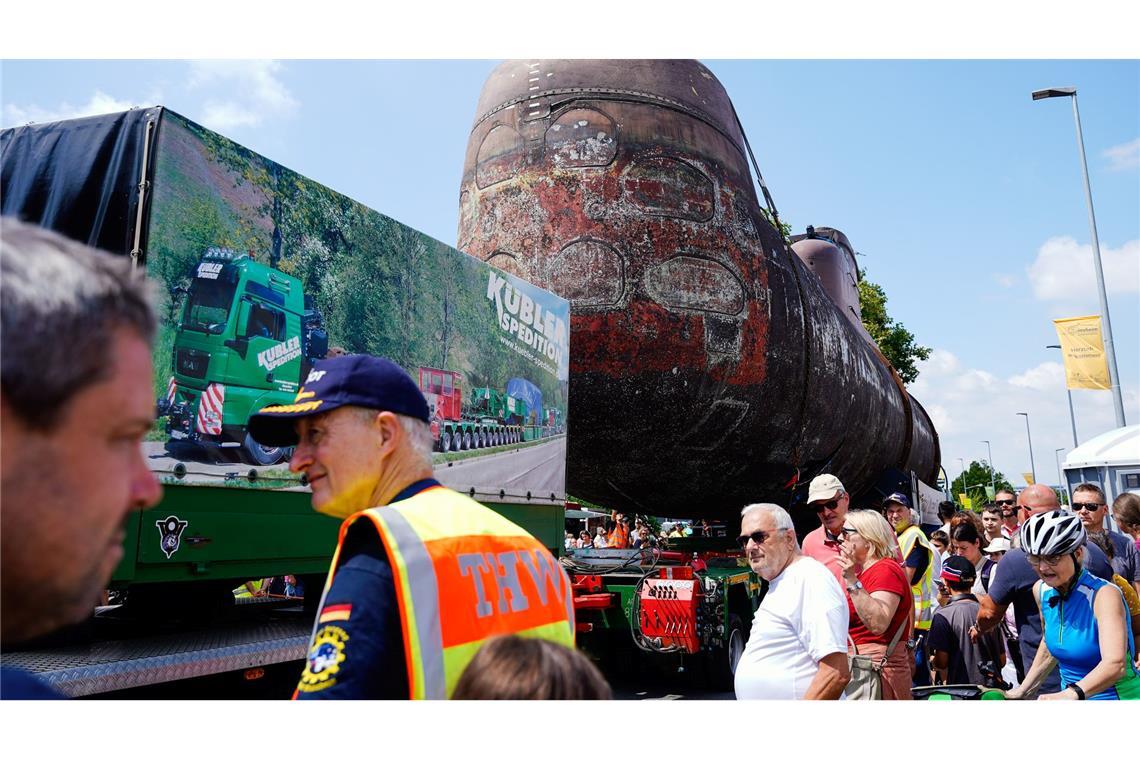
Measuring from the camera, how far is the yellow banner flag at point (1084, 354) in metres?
14.2

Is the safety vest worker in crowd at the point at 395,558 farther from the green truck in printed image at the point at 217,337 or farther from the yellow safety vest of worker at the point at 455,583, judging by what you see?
the green truck in printed image at the point at 217,337

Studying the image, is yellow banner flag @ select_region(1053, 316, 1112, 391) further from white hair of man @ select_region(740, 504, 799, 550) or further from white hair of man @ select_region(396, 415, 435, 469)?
white hair of man @ select_region(396, 415, 435, 469)

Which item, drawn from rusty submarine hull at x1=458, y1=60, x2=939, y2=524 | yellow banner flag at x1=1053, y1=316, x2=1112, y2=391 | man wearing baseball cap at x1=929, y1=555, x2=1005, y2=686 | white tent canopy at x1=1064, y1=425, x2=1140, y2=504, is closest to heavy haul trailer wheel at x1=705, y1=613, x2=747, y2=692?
Answer: rusty submarine hull at x1=458, y1=60, x2=939, y2=524

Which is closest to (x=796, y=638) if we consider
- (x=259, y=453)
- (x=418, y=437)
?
(x=418, y=437)

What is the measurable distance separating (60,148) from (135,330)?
142 inches

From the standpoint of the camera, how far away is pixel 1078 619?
3.63 metres

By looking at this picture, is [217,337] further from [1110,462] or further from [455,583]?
[1110,462]

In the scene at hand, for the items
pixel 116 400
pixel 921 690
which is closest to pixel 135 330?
pixel 116 400

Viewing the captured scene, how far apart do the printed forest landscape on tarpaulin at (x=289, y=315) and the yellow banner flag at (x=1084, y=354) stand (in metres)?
12.0

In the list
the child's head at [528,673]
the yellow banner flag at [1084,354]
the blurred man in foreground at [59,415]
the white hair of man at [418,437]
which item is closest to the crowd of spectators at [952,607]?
the white hair of man at [418,437]

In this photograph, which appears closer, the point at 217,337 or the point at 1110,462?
the point at 217,337

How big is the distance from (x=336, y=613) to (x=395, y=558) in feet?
0.46

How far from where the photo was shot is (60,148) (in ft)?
13.0

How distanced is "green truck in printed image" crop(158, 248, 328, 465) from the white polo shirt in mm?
2514
